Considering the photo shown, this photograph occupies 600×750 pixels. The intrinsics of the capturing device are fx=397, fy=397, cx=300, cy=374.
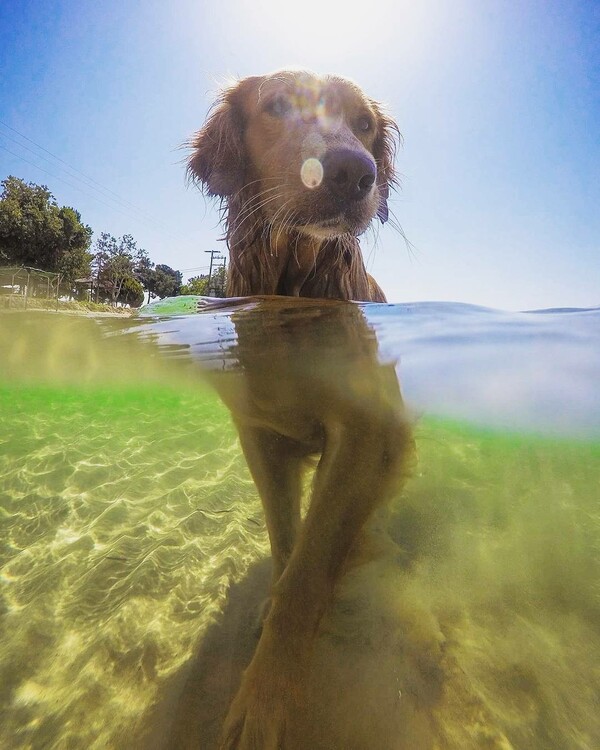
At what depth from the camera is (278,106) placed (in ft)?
10.8

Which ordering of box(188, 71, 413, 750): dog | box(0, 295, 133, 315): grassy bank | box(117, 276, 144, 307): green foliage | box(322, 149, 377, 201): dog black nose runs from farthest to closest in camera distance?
box(117, 276, 144, 307): green foliage < box(0, 295, 133, 315): grassy bank < box(322, 149, 377, 201): dog black nose < box(188, 71, 413, 750): dog

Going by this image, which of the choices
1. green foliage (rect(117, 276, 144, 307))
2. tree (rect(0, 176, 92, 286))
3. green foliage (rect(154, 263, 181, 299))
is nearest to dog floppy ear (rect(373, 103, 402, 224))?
tree (rect(0, 176, 92, 286))

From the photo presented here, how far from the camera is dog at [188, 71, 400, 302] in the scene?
2.77 m

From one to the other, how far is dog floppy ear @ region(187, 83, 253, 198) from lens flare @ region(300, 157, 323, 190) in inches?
38.3

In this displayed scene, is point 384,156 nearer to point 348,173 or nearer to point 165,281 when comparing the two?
point 348,173

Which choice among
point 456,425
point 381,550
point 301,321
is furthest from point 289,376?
point 456,425

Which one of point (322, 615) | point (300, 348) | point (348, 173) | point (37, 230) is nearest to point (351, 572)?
point (322, 615)

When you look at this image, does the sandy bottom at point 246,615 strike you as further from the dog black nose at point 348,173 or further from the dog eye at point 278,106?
the dog eye at point 278,106

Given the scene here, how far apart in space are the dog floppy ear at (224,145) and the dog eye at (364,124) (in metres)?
1.02

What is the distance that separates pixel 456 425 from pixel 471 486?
0.85 meters

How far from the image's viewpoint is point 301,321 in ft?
10.9

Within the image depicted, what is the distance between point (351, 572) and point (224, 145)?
355 cm

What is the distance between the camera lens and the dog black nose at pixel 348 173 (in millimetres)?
2605

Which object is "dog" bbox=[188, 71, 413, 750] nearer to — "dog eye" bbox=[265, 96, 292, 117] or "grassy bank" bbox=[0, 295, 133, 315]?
"dog eye" bbox=[265, 96, 292, 117]
